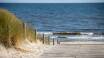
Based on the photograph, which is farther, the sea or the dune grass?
the sea

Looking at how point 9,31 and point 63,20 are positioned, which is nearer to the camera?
point 9,31

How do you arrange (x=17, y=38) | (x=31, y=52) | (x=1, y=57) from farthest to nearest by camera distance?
(x=17, y=38) → (x=31, y=52) → (x=1, y=57)

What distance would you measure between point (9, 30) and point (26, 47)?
78cm

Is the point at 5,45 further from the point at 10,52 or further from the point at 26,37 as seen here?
the point at 26,37

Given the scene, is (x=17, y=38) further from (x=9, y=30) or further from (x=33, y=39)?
(x=33, y=39)

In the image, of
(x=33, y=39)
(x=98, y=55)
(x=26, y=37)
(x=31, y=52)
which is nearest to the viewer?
(x=98, y=55)

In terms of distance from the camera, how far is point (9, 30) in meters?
9.32

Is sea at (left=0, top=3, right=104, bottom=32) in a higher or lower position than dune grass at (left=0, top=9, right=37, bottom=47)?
lower

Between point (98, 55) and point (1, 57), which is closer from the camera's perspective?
point (1, 57)

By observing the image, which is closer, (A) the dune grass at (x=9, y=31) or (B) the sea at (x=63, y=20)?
(A) the dune grass at (x=9, y=31)

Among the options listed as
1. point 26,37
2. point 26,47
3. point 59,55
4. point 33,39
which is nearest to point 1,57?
point 59,55

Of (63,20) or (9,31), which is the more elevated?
(9,31)

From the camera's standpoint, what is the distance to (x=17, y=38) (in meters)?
9.57

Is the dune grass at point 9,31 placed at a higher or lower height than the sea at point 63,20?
higher
